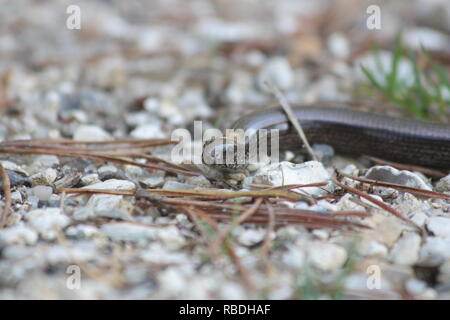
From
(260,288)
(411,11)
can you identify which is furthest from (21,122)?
(411,11)

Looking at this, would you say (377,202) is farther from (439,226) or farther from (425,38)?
(425,38)

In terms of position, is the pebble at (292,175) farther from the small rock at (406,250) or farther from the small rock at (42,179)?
the small rock at (42,179)

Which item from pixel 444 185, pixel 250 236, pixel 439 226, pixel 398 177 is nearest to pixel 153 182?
pixel 250 236

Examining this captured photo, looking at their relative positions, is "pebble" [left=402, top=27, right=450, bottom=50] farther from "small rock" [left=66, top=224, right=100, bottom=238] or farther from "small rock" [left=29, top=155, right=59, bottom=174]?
"small rock" [left=66, top=224, right=100, bottom=238]

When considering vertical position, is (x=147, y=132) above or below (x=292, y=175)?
above
